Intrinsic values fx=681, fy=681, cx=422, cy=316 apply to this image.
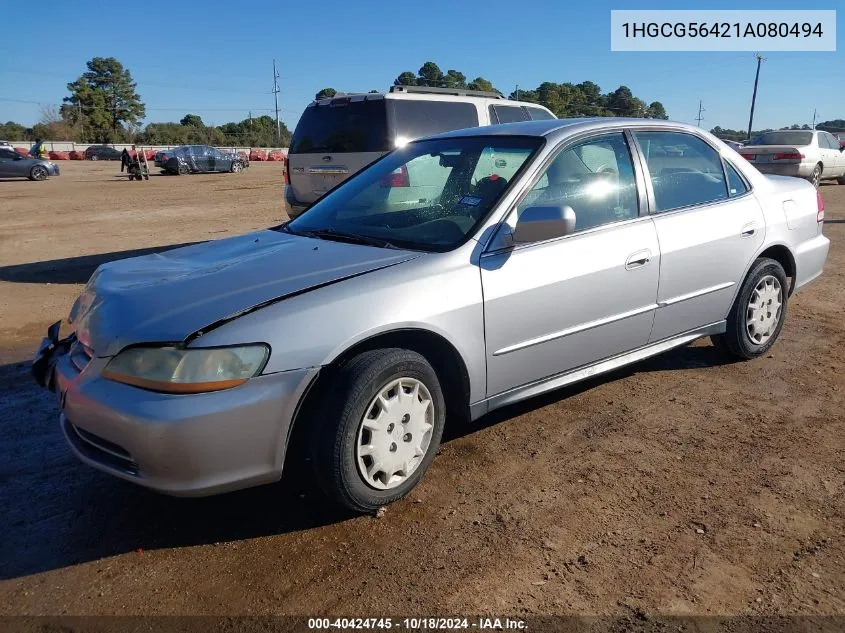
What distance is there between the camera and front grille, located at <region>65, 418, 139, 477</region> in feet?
8.47

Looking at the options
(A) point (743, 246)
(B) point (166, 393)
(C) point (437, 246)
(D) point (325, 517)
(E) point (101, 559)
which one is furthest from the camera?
(A) point (743, 246)

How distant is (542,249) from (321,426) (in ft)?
4.69

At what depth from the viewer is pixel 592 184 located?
377 cm

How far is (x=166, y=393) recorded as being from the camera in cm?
249

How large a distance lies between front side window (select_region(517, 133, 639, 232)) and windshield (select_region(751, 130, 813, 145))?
1646 cm

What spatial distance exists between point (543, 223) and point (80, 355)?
2127 millimetres

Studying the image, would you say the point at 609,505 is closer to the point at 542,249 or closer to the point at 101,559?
the point at 542,249

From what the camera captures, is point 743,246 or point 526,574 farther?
point 743,246

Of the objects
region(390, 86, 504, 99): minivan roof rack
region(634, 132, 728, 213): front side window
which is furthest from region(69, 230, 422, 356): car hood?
region(390, 86, 504, 99): minivan roof rack

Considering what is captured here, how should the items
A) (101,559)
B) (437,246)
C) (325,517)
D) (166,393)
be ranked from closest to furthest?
(166,393) → (101,559) → (325,517) → (437,246)

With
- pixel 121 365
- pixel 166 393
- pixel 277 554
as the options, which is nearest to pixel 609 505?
pixel 277 554

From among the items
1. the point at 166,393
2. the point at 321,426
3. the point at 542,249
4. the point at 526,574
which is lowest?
the point at 526,574

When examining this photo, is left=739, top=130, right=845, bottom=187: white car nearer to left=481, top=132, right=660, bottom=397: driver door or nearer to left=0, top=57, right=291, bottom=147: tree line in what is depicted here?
left=481, top=132, right=660, bottom=397: driver door

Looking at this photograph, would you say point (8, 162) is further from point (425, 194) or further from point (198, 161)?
point (425, 194)
